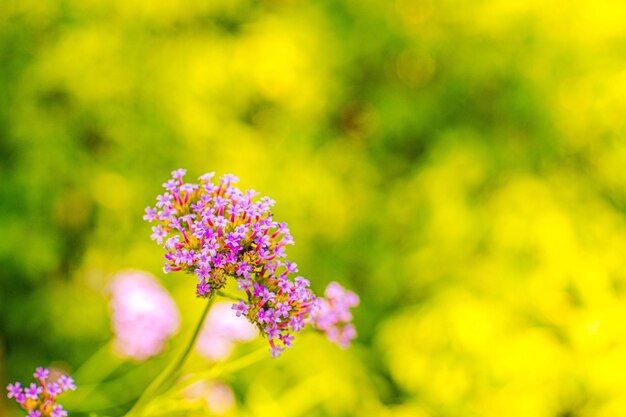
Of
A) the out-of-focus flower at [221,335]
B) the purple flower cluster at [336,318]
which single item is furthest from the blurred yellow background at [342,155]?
the purple flower cluster at [336,318]

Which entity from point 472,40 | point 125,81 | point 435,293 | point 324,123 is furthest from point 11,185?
point 472,40

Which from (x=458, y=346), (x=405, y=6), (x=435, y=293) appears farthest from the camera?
(x=405, y=6)

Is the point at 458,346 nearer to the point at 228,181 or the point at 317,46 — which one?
the point at 317,46

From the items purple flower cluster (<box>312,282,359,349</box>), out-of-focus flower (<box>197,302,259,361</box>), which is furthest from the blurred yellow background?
purple flower cluster (<box>312,282,359,349</box>)

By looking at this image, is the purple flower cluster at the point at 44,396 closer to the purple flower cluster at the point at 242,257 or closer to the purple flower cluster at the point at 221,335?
the purple flower cluster at the point at 242,257

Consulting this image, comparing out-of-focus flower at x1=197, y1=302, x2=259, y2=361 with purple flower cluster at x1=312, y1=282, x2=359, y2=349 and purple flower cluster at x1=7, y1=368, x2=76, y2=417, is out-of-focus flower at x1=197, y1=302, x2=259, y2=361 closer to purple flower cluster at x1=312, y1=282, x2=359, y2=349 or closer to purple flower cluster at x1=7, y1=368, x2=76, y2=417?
purple flower cluster at x1=312, y1=282, x2=359, y2=349
